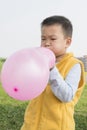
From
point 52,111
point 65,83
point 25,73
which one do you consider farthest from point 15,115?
point 25,73

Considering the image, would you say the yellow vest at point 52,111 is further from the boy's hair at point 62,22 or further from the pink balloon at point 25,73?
the pink balloon at point 25,73

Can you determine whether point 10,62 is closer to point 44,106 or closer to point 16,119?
point 44,106

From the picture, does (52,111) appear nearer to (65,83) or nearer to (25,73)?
(65,83)

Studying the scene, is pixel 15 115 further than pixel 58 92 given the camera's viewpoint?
Yes

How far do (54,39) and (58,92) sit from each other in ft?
1.12

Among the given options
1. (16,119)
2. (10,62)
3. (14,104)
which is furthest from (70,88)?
(14,104)

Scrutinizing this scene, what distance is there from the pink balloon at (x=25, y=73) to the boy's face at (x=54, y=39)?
23 centimetres

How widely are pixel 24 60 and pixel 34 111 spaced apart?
511mm

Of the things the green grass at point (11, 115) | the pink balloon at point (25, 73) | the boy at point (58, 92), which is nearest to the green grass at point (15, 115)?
the green grass at point (11, 115)

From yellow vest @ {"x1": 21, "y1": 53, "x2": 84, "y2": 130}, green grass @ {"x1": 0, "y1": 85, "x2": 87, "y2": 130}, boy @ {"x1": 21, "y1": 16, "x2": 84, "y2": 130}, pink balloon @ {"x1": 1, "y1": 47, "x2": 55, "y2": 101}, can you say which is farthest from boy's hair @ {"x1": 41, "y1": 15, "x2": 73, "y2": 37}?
green grass @ {"x1": 0, "y1": 85, "x2": 87, "y2": 130}

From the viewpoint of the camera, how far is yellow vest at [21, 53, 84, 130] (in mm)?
2480

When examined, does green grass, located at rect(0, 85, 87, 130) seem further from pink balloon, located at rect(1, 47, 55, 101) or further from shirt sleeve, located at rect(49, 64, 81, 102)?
pink balloon, located at rect(1, 47, 55, 101)

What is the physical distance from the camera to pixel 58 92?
2.38 metres

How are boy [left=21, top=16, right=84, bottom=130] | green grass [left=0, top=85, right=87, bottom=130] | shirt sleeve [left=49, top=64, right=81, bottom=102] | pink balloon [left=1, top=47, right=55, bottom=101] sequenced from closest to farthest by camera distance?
pink balloon [left=1, top=47, right=55, bottom=101]
shirt sleeve [left=49, top=64, right=81, bottom=102]
boy [left=21, top=16, right=84, bottom=130]
green grass [left=0, top=85, right=87, bottom=130]
